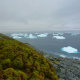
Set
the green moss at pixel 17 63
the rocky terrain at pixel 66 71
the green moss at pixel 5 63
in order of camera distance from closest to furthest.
→ 1. the green moss at pixel 5 63
2. the green moss at pixel 17 63
3. the rocky terrain at pixel 66 71

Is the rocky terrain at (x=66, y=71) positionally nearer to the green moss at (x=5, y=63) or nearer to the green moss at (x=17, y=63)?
the green moss at (x=17, y=63)

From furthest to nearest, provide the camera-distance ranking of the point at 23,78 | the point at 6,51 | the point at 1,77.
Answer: the point at 6,51 → the point at 23,78 → the point at 1,77

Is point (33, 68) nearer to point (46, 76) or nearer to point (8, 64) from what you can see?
point (46, 76)

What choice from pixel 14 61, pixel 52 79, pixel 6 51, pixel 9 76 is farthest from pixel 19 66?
pixel 52 79

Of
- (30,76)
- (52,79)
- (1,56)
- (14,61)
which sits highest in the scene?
(1,56)

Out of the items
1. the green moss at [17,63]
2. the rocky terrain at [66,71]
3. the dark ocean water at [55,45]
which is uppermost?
the green moss at [17,63]

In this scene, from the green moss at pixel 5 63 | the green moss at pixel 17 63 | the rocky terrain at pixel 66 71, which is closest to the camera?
the green moss at pixel 5 63

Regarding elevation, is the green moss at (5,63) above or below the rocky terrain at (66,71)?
above

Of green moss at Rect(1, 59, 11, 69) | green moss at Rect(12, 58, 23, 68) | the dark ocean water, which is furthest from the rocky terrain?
the dark ocean water

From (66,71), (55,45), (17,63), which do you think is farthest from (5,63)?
(55,45)

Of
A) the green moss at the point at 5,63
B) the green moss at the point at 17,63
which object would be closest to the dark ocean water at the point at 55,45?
the green moss at the point at 17,63

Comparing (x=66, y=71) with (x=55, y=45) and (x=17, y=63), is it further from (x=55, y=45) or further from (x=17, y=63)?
(x=55, y=45)
